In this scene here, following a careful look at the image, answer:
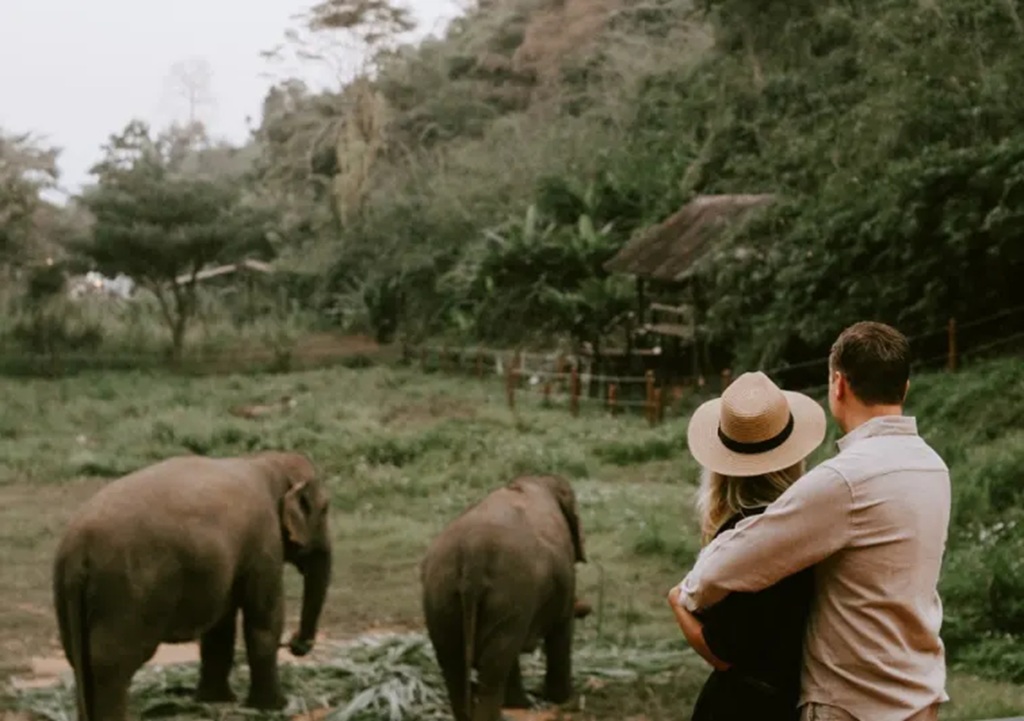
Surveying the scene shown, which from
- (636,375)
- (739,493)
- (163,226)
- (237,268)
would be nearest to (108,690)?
(739,493)

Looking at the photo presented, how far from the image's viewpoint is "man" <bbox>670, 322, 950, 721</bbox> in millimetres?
1781

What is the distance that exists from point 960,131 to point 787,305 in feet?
6.50

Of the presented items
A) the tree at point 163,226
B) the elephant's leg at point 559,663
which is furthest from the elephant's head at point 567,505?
the tree at point 163,226

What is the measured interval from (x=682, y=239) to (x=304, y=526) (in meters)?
9.91

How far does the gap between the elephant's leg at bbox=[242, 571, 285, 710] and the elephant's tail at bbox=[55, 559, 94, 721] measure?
0.70 meters

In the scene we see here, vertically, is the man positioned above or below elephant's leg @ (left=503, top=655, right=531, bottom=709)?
above

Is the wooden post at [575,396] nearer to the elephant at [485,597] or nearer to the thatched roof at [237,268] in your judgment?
the elephant at [485,597]

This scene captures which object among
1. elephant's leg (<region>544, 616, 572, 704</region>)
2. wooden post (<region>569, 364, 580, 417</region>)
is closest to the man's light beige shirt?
elephant's leg (<region>544, 616, 572, 704</region>)

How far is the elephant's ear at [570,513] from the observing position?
5383mm

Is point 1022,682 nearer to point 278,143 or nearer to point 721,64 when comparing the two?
point 721,64

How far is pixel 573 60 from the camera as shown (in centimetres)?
2842

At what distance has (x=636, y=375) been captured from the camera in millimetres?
15750

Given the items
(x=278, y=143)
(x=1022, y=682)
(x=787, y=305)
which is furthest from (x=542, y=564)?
(x=278, y=143)

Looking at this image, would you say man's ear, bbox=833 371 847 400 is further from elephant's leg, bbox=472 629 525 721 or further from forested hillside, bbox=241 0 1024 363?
forested hillside, bbox=241 0 1024 363
